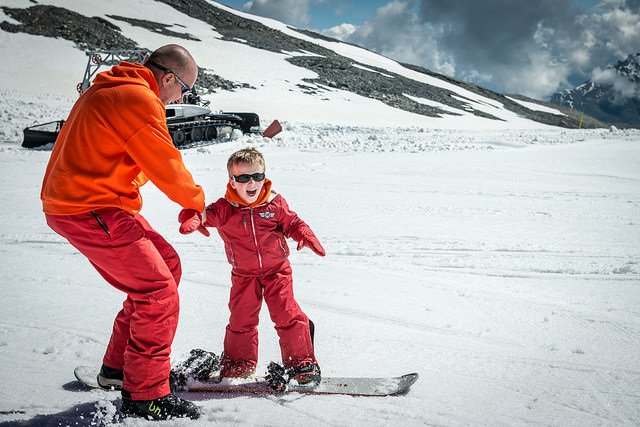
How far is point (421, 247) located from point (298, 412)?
10.7ft

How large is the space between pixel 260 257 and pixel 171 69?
116cm

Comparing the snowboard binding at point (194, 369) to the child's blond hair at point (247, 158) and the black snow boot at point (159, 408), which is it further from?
the child's blond hair at point (247, 158)

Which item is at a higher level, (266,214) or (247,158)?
(247,158)

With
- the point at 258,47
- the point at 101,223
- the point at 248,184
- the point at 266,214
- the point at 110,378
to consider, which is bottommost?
the point at 110,378

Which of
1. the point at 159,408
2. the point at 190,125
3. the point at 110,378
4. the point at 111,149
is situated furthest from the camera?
the point at 190,125

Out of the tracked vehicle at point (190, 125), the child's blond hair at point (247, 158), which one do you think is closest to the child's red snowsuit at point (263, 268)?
the child's blond hair at point (247, 158)

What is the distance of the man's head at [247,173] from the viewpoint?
8.41ft

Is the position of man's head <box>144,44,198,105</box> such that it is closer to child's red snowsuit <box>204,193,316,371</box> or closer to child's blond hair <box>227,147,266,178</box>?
child's blond hair <box>227,147,266,178</box>

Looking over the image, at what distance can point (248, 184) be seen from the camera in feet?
8.49

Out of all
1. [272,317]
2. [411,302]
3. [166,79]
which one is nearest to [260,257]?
[272,317]

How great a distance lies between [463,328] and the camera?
3.45m

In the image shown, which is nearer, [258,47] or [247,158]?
[247,158]

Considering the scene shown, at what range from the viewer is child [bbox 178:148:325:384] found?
2.63 metres

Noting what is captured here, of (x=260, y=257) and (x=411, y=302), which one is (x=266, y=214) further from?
(x=411, y=302)
